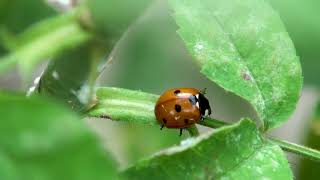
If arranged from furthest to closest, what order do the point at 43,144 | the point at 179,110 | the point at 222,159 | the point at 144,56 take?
the point at 144,56 < the point at 179,110 < the point at 222,159 < the point at 43,144

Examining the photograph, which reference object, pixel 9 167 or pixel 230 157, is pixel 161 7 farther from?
pixel 9 167

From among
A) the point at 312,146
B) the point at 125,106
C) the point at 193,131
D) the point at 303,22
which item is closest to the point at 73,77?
the point at 125,106

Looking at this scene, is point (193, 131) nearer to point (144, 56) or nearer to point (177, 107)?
point (177, 107)

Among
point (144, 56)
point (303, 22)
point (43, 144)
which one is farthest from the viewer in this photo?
point (144, 56)

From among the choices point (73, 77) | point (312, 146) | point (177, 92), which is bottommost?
point (312, 146)

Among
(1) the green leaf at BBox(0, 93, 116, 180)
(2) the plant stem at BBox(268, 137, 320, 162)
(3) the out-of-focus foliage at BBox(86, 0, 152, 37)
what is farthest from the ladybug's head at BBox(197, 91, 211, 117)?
(1) the green leaf at BBox(0, 93, 116, 180)

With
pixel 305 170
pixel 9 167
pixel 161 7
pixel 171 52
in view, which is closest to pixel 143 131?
pixel 171 52

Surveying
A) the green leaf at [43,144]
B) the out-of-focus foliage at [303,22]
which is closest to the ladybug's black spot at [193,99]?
the out-of-focus foliage at [303,22]
